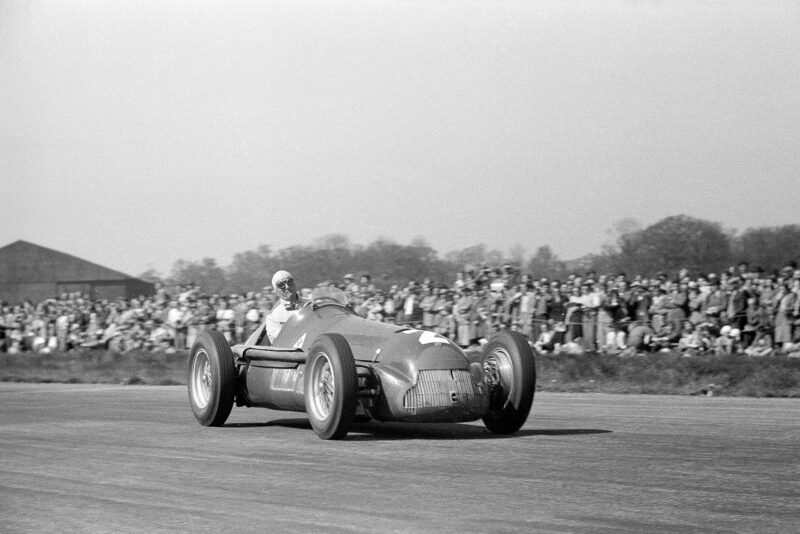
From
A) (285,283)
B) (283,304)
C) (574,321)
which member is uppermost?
(285,283)

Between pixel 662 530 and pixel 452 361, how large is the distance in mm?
4346

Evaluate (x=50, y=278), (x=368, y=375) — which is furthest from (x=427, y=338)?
(x=50, y=278)

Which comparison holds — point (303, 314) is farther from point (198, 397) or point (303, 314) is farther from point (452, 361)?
point (452, 361)

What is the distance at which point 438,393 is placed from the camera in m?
9.20

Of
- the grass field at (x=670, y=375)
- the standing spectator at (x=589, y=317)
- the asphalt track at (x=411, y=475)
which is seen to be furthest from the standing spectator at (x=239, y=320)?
the asphalt track at (x=411, y=475)

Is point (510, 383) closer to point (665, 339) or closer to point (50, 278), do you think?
point (665, 339)

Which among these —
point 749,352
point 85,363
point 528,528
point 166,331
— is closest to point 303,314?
point 528,528

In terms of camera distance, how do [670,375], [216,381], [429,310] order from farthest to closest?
[429,310] < [670,375] < [216,381]

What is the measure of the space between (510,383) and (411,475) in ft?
9.05

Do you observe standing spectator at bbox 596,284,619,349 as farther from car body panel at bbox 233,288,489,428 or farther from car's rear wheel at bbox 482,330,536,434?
car's rear wheel at bbox 482,330,536,434

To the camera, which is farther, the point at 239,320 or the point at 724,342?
the point at 239,320

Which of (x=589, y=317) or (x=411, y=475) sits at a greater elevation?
(x=589, y=317)

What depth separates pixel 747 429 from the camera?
976 cm

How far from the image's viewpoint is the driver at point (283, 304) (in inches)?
452
